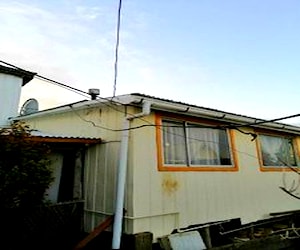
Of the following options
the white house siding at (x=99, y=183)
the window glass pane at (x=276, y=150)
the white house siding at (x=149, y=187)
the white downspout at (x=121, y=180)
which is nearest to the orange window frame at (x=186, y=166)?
the white house siding at (x=149, y=187)

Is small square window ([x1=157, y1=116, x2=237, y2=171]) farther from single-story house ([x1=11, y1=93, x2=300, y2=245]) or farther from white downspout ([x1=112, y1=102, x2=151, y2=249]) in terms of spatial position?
white downspout ([x1=112, y1=102, x2=151, y2=249])

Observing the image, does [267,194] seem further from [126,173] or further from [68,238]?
[68,238]

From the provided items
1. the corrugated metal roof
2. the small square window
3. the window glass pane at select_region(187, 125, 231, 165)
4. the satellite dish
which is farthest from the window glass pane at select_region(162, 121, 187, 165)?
the satellite dish

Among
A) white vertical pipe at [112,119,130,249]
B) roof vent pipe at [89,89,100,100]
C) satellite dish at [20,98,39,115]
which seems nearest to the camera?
white vertical pipe at [112,119,130,249]

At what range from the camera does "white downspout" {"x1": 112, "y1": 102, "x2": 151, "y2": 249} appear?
586 centimetres

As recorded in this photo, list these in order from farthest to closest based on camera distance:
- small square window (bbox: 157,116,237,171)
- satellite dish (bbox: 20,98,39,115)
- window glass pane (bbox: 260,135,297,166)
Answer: satellite dish (bbox: 20,98,39,115) → window glass pane (bbox: 260,135,297,166) → small square window (bbox: 157,116,237,171)

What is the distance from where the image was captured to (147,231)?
247 inches

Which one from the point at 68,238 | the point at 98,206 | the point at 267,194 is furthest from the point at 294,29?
the point at 68,238

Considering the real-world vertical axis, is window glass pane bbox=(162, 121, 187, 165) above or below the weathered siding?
above

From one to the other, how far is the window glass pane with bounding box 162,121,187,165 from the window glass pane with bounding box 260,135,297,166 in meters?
3.77

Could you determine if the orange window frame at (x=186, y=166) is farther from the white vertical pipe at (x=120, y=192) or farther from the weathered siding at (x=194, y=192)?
the white vertical pipe at (x=120, y=192)

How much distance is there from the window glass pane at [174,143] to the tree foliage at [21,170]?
9.29 feet

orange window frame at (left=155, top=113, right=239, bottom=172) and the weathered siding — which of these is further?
orange window frame at (left=155, top=113, right=239, bottom=172)

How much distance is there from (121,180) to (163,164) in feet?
3.93
